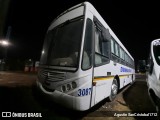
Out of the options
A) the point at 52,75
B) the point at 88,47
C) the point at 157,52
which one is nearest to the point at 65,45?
the point at 88,47

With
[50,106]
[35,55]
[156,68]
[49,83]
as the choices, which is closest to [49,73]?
[49,83]

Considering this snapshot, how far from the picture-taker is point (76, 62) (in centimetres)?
361

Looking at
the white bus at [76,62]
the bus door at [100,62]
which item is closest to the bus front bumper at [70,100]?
the white bus at [76,62]

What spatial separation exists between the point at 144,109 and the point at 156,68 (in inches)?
65.6

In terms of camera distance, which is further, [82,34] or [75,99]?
[82,34]

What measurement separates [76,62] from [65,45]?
72cm

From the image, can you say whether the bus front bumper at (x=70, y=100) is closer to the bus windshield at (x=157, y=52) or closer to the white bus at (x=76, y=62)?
the white bus at (x=76, y=62)

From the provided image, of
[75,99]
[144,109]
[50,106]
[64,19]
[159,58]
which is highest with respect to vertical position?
[64,19]

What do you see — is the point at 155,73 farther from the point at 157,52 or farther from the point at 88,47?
the point at 88,47

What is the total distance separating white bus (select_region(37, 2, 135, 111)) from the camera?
11.6 ft

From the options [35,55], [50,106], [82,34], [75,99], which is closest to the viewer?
[75,99]

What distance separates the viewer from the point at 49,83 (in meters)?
3.88

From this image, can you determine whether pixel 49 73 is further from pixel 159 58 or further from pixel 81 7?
pixel 159 58

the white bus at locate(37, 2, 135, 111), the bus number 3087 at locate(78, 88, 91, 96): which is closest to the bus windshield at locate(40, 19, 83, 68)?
the white bus at locate(37, 2, 135, 111)
